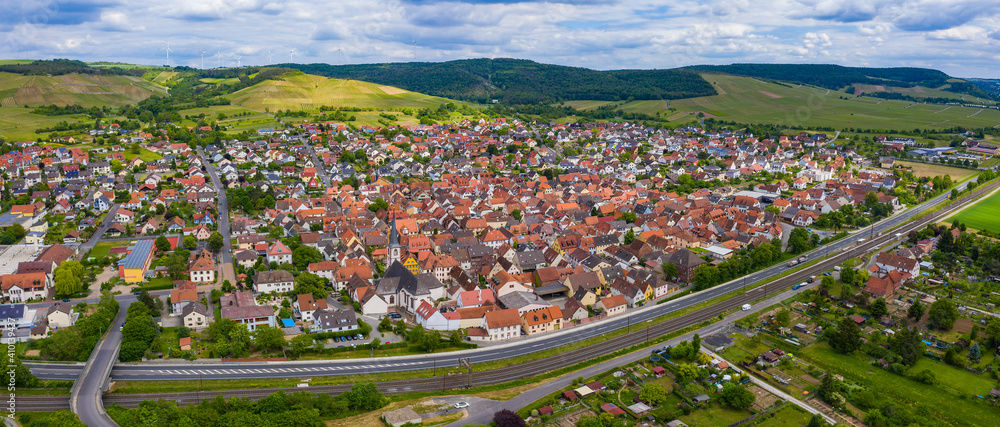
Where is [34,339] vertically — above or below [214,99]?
below

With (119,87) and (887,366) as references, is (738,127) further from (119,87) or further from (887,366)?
(119,87)

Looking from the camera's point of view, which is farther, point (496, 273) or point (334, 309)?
point (496, 273)

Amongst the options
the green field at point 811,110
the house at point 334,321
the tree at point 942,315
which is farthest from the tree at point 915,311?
the green field at point 811,110

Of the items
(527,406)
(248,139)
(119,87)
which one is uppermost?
(119,87)

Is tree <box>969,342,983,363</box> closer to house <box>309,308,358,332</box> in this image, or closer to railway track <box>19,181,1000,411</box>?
railway track <box>19,181,1000,411</box>

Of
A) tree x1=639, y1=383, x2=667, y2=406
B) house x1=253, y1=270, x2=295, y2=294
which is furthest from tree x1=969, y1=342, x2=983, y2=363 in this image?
house x1=253, y1=270, x2=295, y2=294

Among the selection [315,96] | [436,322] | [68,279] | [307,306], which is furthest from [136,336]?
[315,96]

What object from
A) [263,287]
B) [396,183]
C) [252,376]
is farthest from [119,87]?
[252,376]

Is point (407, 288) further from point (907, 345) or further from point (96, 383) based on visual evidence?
point (907, 345)
